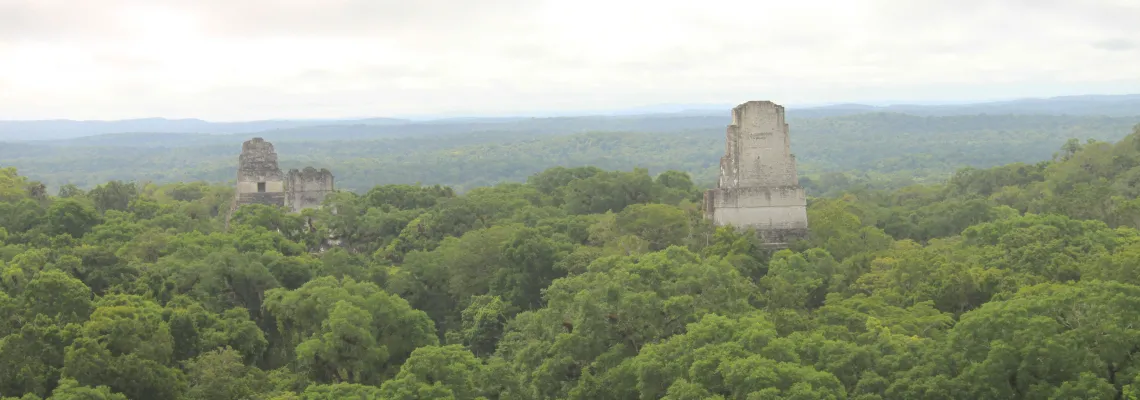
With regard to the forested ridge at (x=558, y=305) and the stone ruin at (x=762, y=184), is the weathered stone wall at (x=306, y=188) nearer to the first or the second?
the forested ridge at (x=558, y=305)

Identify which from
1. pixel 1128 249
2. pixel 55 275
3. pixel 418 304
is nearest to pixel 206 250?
pixel 418 304

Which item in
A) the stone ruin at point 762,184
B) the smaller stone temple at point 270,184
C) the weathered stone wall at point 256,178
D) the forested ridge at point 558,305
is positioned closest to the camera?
the forested ridge at point 558,305

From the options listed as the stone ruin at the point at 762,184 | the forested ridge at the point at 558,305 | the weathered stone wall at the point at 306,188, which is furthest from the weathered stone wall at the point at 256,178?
the stone ruin at the point at 762,184

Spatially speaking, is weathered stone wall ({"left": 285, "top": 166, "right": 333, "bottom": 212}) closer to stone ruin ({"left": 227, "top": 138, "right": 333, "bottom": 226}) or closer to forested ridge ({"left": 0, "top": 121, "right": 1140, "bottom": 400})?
stone ruin ({"left": 227, "top": 138, "right": 333, "bottom": 226})

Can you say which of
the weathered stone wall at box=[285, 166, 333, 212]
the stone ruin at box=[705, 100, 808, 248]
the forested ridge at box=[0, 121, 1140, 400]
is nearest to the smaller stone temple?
the weathered stone wall at box=[285, 166, 333, 212]

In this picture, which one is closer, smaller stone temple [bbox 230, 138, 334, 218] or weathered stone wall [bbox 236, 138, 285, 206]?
weathered stone wall [bbox 236, 138, 285, 206]

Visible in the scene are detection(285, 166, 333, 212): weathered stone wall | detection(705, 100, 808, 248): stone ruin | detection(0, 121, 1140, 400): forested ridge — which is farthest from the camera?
detection(285, 166, 333, 212): weathered stone wall
